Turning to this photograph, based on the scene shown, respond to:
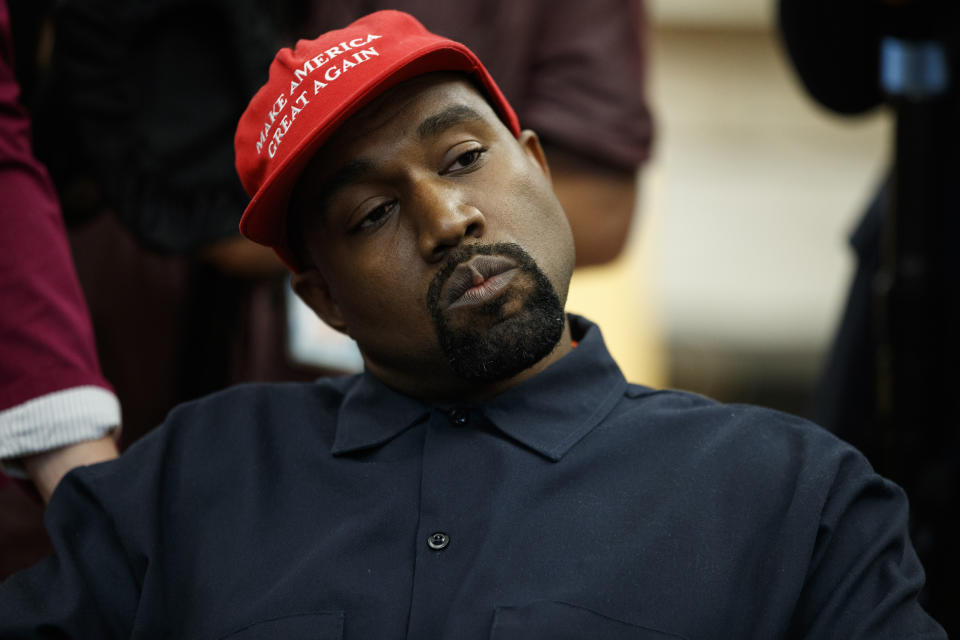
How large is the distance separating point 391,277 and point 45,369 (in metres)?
0.46

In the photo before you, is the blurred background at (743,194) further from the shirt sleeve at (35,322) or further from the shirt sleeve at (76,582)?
the shirt sleeve at (76,582)

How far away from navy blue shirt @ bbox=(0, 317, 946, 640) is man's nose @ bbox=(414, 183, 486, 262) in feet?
0.56

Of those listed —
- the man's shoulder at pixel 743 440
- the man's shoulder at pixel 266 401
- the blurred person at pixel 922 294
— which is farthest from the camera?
the blurred person at pixel 922 294

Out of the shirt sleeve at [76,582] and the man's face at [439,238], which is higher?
the man's face at [439,238]

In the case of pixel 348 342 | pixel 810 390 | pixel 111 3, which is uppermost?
pixel 111 3

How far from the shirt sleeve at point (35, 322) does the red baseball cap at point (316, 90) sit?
11.3 inches

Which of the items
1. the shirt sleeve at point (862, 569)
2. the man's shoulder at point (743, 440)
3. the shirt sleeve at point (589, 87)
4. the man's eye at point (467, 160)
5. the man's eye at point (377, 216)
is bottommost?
the shirt sleeve at point (862, 569)

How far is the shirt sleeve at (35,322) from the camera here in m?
1.21

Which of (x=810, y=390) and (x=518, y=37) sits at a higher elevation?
(x=518, y=37)

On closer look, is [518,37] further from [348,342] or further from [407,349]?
[407,349]

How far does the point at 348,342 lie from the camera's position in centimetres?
203

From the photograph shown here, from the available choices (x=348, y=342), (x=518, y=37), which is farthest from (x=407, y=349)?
(x=348, y=342)

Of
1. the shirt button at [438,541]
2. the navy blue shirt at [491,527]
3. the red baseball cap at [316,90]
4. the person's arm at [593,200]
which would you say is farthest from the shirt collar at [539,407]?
the person's arm at [593,200]

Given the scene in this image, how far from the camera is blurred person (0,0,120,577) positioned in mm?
1215
